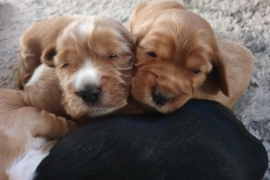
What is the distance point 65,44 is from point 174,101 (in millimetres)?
584

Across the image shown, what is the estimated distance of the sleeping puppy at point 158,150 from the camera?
4.74 feet

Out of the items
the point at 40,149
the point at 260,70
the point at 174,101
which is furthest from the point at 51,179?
the point at 260,70

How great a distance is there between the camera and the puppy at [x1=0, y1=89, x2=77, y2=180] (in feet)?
5.16

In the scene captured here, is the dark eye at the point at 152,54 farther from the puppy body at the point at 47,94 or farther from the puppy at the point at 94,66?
the puppy body at the point at 47,94

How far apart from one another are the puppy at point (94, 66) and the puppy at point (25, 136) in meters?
0.13

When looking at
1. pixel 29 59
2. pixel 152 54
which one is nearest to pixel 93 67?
pixel 152 54

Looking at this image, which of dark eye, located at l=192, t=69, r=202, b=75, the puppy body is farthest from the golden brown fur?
dark eye, located at l=192, t=69, r=202, b=75

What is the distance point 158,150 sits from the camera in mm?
1483

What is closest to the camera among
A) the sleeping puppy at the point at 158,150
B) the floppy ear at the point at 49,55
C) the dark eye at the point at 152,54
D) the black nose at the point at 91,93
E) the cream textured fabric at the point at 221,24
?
the sleeping puppy at the point at 158,150

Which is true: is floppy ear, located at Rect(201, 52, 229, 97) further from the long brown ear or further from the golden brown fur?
the golden brown fur

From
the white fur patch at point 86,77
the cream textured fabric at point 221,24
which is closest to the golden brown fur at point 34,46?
the cream textured fabric at point 221,24

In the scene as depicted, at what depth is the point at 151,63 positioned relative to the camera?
5.41 ft

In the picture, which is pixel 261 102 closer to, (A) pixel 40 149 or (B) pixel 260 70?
(B) pixel 260 70

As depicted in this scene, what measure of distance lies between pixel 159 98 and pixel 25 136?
2.16 feet
